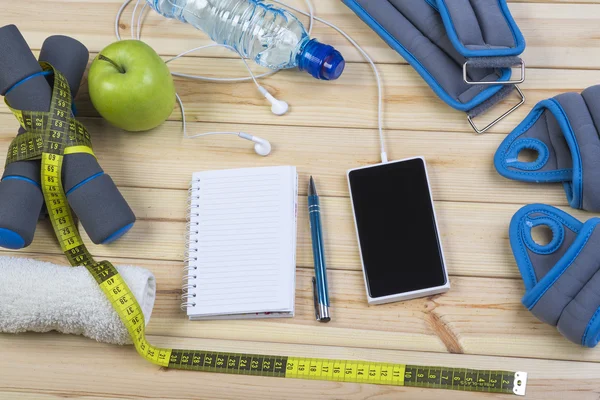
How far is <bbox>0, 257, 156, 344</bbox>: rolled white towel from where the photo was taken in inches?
41.8

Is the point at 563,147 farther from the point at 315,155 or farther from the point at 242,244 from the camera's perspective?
the point at 242,244

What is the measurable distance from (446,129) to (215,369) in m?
0.64

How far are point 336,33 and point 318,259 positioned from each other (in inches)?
19.7

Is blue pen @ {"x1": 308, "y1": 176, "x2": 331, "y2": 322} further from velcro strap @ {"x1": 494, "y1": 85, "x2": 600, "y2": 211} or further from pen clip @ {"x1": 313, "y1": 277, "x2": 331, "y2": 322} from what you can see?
velcro strap @ {"x1": 494, "y1": 85, "x2": 600, "y2": 211}

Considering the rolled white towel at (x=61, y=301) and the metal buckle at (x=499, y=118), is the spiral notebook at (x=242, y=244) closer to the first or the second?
the rolled white towel at (x=61, y=301)

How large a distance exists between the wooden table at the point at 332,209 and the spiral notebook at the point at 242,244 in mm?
36

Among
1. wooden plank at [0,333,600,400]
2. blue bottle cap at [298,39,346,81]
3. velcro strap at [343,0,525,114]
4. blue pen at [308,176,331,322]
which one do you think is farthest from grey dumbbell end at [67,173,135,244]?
velcro strap at [343,0,525,114]

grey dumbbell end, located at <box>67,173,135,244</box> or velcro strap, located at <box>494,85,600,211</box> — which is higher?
velcro strap, located at <box>494,85,600,211</box>

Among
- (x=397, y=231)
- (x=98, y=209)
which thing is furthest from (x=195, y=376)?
(x=397, y=231)

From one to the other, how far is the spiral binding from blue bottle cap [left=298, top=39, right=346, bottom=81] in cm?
32

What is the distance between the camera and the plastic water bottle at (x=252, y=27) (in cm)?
125

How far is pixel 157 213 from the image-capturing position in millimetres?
1201

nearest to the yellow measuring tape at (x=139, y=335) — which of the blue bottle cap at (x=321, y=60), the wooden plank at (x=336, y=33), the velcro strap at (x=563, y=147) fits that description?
the wooden plank at (x=336, y=33)

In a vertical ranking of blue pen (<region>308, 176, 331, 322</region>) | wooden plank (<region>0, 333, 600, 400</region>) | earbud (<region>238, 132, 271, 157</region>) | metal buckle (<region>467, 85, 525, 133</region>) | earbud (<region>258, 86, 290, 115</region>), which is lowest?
wooden plank (<region>0, 333, 600, 400</region>)
